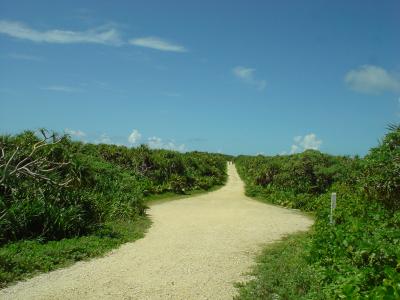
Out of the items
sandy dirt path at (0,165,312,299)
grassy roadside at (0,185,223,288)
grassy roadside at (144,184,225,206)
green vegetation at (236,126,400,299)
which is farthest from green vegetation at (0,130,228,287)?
green vegetation at (236,126,400,299)

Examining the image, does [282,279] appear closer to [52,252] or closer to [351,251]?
[351,251]

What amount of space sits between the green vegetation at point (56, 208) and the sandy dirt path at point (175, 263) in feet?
2.03

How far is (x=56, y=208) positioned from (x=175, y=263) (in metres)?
4.02

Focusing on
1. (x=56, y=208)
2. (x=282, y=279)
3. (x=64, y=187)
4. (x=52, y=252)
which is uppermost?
(x=64, y=187)

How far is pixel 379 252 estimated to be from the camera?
7.17 m

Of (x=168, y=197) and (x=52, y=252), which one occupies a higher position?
(x=168, y=197)

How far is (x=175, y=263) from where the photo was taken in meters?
9.99

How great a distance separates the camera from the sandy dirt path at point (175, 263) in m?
8.07

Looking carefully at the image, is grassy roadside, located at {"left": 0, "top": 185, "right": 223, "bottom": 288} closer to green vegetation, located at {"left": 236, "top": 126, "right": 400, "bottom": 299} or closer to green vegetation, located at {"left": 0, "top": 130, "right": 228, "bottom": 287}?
green vegetation, located at {"left": 0, "top": 130, "right": 228, "bottom": 287}

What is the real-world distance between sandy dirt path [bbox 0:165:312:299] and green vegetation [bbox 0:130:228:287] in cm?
62

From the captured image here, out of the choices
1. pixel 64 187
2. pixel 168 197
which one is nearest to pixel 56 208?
pixel 64 187

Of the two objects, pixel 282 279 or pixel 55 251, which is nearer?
pixel 282 279

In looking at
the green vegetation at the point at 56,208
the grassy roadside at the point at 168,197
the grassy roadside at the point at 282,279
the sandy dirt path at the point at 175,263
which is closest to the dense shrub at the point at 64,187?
the green vegetation at the point at 56,208

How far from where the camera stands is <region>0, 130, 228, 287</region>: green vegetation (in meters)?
10.2
